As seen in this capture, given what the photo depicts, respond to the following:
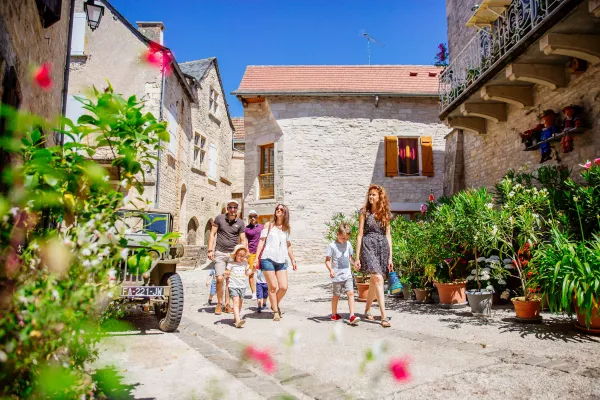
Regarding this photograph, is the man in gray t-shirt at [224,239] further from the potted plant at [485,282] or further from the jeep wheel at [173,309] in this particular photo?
the potted plant at [485,282]

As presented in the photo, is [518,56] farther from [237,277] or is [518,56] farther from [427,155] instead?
[427,155]

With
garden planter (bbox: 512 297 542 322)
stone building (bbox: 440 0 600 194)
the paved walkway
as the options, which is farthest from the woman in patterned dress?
stone building (bbox: 440 0 600 194)

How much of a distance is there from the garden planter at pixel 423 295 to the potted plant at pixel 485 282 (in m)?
0.75

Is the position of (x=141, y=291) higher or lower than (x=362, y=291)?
higher

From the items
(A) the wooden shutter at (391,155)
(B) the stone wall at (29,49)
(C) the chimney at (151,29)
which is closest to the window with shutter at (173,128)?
(C) the chimney at (151,29)

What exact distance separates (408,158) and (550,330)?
39.7 ft

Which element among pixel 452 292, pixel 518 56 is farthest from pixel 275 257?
pixel 518 56

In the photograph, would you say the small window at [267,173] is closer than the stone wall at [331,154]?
No

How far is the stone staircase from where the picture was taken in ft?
47.0

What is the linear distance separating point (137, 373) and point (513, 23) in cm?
844

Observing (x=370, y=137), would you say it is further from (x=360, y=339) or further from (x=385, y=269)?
(x=360, y=339)

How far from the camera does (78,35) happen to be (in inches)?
521

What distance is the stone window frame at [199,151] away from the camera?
57.6 ft

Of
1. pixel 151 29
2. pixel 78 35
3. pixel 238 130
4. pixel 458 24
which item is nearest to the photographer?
pixel 458 24
